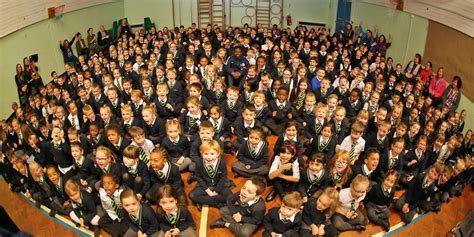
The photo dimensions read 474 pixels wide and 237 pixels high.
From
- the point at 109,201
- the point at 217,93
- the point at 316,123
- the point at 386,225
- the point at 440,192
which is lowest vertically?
the point at 386,225

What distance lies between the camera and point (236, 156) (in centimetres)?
514

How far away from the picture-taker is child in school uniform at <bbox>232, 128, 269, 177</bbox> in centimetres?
466

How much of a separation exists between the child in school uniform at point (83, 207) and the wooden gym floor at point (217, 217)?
215 mm

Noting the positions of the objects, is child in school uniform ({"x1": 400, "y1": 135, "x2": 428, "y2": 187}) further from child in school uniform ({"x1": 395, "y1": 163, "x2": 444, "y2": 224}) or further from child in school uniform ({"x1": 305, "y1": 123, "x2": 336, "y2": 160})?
child in school uniform ({"x1": 305, "y1": 123, "x2": 336, "y2": 160})

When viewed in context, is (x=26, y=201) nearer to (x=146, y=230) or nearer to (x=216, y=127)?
(x=146, y=230)

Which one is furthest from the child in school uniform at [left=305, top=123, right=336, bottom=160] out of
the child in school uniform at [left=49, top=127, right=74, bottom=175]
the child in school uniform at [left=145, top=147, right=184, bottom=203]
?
the child in school uniform at [left=49, top=127, right=74, bottom=175]

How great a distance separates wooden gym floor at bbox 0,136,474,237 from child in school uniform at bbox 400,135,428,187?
56cm

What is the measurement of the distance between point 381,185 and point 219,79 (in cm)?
349

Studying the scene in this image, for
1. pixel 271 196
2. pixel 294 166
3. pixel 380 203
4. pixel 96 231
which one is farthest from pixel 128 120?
pixel 380 203

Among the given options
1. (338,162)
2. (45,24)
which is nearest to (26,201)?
(338,162)

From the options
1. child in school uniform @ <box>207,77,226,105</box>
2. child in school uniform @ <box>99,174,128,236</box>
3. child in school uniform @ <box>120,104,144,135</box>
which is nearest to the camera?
child in school uniform @ <box>99,174,128,236</box>

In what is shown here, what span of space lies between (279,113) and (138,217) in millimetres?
3308

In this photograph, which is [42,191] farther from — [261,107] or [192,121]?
[261,107]

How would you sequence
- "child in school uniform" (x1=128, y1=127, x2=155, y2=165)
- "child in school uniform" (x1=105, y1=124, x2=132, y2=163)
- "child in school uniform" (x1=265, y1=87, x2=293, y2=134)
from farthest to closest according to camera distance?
"child in school uniform" (x1=265, y1=87, x2=293, y2=134)
"child in school uniform" (x1=105, y1=124, x2=132, y2=163)
"child in school uniform" (x1=128, y1=127, x2=155, y2=165)
